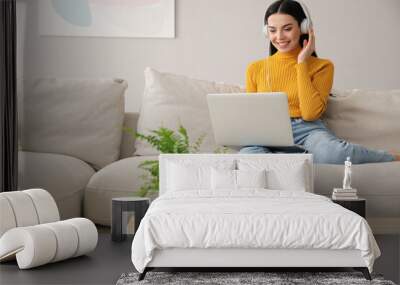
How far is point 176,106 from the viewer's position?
15.5 feet

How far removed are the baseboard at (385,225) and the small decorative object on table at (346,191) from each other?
386 mm

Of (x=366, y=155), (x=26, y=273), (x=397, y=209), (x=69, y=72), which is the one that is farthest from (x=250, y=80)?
(x=26, y=273)

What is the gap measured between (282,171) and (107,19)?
2441mm

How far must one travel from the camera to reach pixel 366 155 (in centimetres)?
427

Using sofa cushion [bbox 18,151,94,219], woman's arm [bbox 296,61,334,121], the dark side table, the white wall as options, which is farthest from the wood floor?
the white wall

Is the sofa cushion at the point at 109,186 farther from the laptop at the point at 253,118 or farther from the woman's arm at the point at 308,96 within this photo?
the woman's arm at the point at 308,96

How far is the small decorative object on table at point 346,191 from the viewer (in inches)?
153

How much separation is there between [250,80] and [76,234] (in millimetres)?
1757

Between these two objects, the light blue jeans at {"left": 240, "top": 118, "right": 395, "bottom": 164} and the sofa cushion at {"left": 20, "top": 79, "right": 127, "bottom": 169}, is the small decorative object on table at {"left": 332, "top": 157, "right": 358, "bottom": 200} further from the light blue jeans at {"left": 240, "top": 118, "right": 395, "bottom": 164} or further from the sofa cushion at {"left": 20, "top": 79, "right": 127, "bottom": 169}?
the sofa cushion at {"left": 20, "top": 79, "right": 127, "bottom": 169}

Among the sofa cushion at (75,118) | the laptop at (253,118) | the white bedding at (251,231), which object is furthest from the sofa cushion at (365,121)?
the white bedding at (251,231)

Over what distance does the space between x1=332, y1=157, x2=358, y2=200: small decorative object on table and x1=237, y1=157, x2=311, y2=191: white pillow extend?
0.15 metres

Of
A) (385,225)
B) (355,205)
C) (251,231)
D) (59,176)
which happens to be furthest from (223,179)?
(59,176)

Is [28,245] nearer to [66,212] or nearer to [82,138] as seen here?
[66,212]

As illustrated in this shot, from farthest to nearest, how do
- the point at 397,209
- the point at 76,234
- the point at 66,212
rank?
1. the point at 66,212
2. the point at 397,209
3. the point at 76,234
